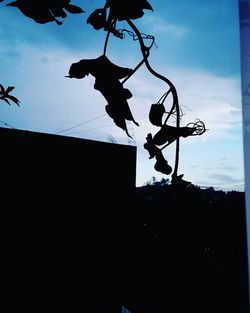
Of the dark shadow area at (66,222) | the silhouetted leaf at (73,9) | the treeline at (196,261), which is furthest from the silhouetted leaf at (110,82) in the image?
the treeline at (196,261)

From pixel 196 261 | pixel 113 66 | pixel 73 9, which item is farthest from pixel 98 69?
pixel 196 261

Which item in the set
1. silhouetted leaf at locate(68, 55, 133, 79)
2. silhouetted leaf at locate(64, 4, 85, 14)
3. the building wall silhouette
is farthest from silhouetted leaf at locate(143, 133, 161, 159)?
the building wall silhouette

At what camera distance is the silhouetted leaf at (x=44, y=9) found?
0.44m

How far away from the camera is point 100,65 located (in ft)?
1.49

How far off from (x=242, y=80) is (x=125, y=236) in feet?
5.12

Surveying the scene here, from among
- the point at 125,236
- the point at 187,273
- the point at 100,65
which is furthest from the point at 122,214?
the point at 187,273

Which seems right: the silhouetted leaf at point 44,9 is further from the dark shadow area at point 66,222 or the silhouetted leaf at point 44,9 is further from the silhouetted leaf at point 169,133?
the dark shadow area at point 66,222

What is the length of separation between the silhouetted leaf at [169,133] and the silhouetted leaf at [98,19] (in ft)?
0.70

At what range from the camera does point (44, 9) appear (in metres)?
0.45

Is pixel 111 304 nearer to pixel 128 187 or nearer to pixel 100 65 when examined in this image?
pixel 128 187

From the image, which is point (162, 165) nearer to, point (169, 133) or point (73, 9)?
point (169, 133)

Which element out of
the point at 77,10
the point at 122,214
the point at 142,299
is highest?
the point at 77,10

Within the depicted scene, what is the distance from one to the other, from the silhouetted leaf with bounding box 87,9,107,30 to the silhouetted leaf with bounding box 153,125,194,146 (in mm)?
213

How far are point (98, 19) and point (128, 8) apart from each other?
0.07m
